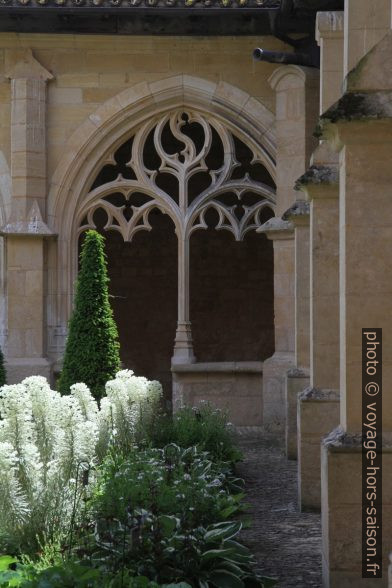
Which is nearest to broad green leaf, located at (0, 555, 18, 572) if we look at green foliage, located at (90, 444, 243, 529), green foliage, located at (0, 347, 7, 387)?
green foliage, located at (90, 444, 243, 529)

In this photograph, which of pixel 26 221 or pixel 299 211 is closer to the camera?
pixel 299 211

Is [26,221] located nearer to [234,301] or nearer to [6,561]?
[234,301]

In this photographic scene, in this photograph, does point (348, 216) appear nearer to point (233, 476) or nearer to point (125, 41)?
point (233, 476)

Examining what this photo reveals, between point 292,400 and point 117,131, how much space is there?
466cm

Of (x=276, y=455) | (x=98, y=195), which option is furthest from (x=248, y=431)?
(x=98, y=195)

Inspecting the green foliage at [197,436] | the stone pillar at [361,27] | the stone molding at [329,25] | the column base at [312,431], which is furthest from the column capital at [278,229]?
the stone pillar at [361,27]

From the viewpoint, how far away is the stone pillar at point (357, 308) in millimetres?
5586

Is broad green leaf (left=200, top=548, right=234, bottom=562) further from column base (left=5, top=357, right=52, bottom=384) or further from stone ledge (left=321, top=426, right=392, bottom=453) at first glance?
column base (left=5, top=357, right=52, bottom=384)

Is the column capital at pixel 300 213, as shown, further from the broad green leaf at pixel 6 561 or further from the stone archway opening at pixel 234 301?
the stone archway opening at pixel 234 301

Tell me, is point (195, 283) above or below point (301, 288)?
above

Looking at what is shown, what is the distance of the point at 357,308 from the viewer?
5629mm

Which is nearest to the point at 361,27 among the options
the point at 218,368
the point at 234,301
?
the point at 218,368

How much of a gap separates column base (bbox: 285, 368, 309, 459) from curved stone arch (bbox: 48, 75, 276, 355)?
366cm

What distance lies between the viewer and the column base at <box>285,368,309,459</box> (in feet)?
35.4
